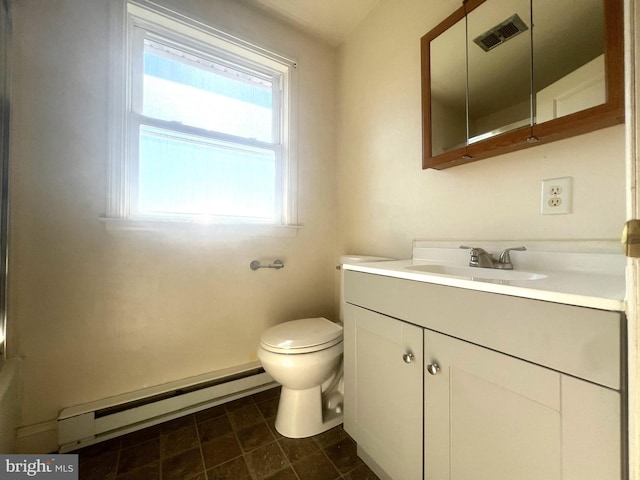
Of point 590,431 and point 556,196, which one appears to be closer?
point 590,431

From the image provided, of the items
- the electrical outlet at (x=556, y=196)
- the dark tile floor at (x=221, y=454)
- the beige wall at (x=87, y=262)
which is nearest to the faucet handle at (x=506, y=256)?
the electrical outlet at (x=556, y=196)

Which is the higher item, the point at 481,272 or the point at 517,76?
the point at 517,76

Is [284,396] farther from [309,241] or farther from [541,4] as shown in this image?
[541,4]

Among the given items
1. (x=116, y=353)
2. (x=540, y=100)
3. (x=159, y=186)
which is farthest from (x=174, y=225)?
(x=540, y=100)

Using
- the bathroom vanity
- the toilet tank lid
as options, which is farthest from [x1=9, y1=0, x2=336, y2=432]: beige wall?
the bathroom vanity

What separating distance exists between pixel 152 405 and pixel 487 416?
1439 mm

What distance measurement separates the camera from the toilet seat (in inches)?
44.0

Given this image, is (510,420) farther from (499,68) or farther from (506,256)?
(499,68)

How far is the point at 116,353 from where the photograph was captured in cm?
121

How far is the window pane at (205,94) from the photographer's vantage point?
1.37m

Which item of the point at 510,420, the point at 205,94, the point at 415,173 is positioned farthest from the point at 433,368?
the point at 205,94

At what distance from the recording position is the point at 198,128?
57.0 inches

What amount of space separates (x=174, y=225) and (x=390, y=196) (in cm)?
122

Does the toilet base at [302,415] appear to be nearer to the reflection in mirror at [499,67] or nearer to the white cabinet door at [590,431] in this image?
the white cabinet door at [590,431]
